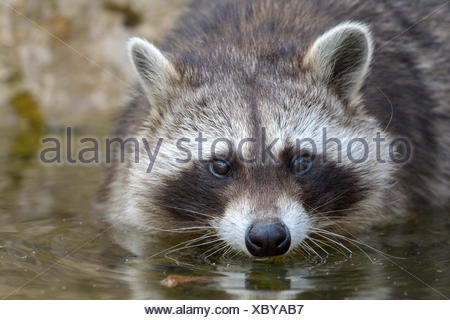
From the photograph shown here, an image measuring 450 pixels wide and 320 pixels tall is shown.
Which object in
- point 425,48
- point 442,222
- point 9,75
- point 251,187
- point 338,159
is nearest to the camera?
point 251,187

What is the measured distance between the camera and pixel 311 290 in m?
4.86

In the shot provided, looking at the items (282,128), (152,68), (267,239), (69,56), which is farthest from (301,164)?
(69,56)

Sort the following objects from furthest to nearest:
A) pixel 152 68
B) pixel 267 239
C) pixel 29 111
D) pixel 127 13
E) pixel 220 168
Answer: pixel 127 13
pixel 29 111
pixel 152 68
pixel 220 168
pixel 267 239

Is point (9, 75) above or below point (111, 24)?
Result: below

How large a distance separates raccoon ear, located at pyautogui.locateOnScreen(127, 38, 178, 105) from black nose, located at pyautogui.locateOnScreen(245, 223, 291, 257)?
1.77 meters

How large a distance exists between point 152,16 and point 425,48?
677 cm

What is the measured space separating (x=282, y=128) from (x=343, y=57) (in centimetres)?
103

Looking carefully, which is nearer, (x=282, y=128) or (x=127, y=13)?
(x=282, y=128)

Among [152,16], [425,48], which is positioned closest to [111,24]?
[152,16]

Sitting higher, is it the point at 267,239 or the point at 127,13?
the point at 127,13

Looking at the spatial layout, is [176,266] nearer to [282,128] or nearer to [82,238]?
[82,238]

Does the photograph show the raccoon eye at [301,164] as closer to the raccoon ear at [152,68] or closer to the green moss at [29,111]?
the raccoon ear at [152,68]

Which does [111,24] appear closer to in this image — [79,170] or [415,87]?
[79,170]

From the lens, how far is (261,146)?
546 cm
